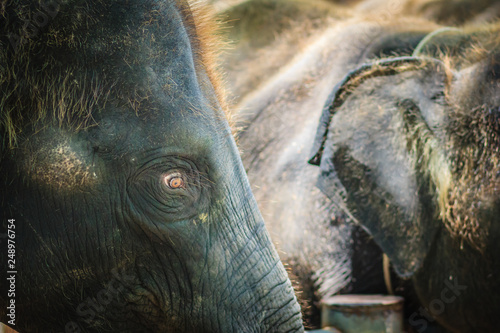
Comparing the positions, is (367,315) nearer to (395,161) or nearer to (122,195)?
(395,161)

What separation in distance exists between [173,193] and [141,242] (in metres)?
0.13

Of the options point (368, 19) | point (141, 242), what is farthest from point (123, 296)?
point (368, 19)

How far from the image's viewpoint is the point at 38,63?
145cm

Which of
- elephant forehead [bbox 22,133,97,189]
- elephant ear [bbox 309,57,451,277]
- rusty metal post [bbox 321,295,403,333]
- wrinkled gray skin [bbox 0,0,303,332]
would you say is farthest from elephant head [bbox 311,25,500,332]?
elephant forehead [bbox 22,133,97,189]

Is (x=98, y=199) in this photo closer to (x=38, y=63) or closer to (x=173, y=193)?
(x=173, y=193)

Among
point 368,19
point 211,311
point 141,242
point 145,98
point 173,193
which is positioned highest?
point 368,19

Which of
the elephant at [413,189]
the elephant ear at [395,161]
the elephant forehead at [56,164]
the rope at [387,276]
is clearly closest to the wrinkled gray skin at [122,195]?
the elephant forehead at [56,164]

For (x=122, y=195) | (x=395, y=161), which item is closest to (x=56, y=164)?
(x=122, y=195)

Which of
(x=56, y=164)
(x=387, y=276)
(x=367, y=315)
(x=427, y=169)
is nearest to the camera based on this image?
(x=56, y=164)

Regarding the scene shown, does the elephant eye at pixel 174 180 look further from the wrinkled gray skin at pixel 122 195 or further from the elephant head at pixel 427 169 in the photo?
the elephant head at pixel 427 169

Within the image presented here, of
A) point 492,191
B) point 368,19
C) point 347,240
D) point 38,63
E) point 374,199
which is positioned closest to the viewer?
point 38,63

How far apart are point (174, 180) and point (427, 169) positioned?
1.05 metres

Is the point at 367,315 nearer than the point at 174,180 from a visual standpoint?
No

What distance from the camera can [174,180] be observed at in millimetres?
1510
